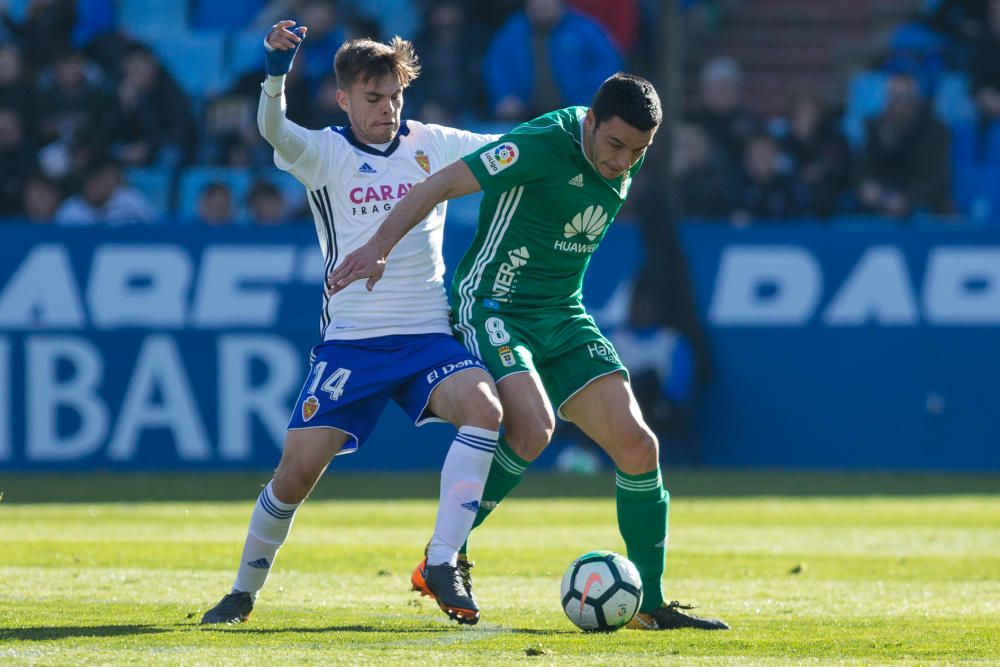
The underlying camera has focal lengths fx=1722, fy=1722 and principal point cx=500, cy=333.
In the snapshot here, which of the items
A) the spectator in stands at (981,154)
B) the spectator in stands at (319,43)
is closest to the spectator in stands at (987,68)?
the spectator in stands at (981,154)

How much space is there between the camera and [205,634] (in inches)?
239

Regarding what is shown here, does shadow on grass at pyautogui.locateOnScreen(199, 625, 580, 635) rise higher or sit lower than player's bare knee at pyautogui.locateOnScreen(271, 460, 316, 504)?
lower

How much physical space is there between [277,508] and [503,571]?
2097 millimetres

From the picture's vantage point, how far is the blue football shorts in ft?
21.4

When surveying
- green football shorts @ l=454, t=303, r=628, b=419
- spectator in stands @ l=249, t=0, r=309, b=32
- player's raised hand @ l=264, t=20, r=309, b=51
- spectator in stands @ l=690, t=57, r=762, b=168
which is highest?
spectator in stands @ l=249, t=0, r=309, b=32

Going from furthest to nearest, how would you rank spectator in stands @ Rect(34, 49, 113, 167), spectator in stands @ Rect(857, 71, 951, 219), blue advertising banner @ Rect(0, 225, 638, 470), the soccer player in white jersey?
spectator in stands @ Rect(34, 49, 113, 167) < spectator in stands @ Rect(857, 71, 951, 219) < blue advertising banner @ Rect(0, 225, 638, 470) < the soccer player in white jersey

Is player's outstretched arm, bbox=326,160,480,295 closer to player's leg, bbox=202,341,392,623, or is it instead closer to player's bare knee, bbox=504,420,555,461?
player's leg, bbox=202,341,392,623

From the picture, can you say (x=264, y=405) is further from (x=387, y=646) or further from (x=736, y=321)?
(x=387, y=646)

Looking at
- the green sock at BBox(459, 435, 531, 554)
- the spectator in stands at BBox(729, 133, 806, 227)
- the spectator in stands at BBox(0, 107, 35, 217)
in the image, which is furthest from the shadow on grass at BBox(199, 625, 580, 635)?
the spectator in stands at BBox(0, 107, 35, 217)

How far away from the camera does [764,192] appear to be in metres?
15.9

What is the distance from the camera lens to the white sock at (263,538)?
6520mm

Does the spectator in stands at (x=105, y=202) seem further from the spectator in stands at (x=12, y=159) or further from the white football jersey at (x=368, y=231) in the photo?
the white football jersey at (x=368, y=231)

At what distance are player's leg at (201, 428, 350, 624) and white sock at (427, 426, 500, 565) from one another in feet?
1.43

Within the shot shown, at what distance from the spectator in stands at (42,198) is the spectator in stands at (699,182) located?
18.4 feet
